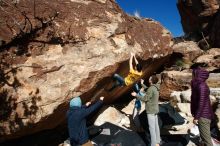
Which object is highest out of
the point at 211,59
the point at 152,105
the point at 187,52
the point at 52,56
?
the point at 52,56

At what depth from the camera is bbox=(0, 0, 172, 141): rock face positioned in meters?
6.78

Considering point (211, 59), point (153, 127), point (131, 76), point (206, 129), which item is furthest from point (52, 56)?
point (211, 59)

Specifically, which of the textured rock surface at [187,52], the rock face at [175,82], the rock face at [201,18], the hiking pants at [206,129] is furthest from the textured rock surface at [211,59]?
the hiking pants at [206,129]

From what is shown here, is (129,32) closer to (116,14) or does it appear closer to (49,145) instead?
(116,14)

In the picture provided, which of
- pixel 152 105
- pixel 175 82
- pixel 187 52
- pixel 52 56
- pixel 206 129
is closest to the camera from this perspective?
pixel 206 129

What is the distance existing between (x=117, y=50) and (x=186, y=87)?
17.2 ft

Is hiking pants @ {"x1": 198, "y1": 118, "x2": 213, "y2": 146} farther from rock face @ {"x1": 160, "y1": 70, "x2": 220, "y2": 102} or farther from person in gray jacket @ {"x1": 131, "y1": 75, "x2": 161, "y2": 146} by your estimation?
rock face @ {"x1": 160, "y1": 70, "x2": 220, "y2": 102}

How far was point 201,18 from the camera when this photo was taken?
84.7 ft

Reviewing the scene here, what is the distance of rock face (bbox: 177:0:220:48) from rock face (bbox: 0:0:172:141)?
48.6 feet

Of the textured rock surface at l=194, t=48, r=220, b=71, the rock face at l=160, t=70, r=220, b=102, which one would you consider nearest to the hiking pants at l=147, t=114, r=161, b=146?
the rock face at l=160, t=70, r=220, b=102

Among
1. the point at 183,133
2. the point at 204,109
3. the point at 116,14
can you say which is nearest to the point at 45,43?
the point at 116,14

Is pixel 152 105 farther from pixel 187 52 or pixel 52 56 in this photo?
pixel 187 52

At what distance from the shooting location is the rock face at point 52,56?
267 inches

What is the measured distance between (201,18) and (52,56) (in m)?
21.3
